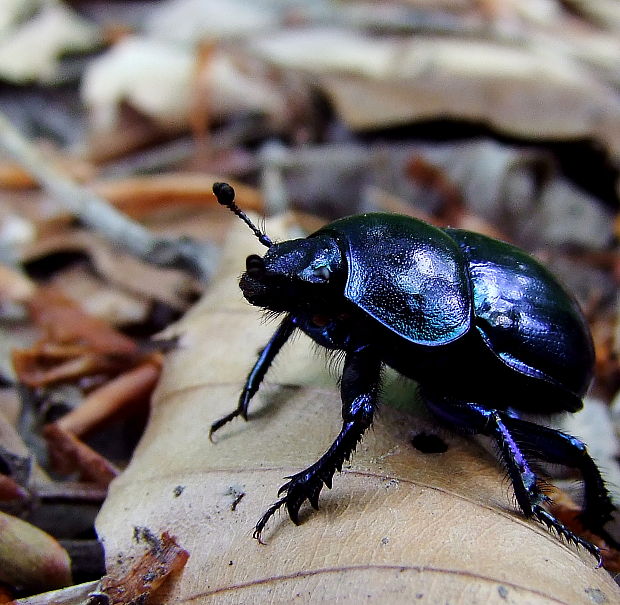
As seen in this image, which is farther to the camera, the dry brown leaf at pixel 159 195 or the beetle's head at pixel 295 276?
the dry brown leaf at pixel 159 195

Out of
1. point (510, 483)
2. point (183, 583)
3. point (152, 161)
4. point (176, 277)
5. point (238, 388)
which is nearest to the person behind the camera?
point (183, 583)

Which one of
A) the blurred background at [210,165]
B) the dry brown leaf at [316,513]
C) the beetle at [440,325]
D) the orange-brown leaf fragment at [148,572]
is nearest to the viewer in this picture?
the dry brown leaf at [316,513]

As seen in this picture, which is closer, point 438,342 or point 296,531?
point 296,531

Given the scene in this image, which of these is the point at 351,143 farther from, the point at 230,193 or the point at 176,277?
the point at 230,193

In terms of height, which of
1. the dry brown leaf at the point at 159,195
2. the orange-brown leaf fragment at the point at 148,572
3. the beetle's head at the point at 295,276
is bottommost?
the dry brown leaf at the point at 159,195

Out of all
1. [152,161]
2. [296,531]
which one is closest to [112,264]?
[152,161]

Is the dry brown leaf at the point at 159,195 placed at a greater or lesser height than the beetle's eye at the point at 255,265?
lesser

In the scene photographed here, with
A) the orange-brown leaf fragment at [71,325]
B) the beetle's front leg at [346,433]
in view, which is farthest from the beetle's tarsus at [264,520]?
the orange-brown leaf fragment at [71,325]

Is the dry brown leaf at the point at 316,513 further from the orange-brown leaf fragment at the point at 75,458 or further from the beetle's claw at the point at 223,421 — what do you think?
the orange-brown leaf fragment at the point at 75,458
